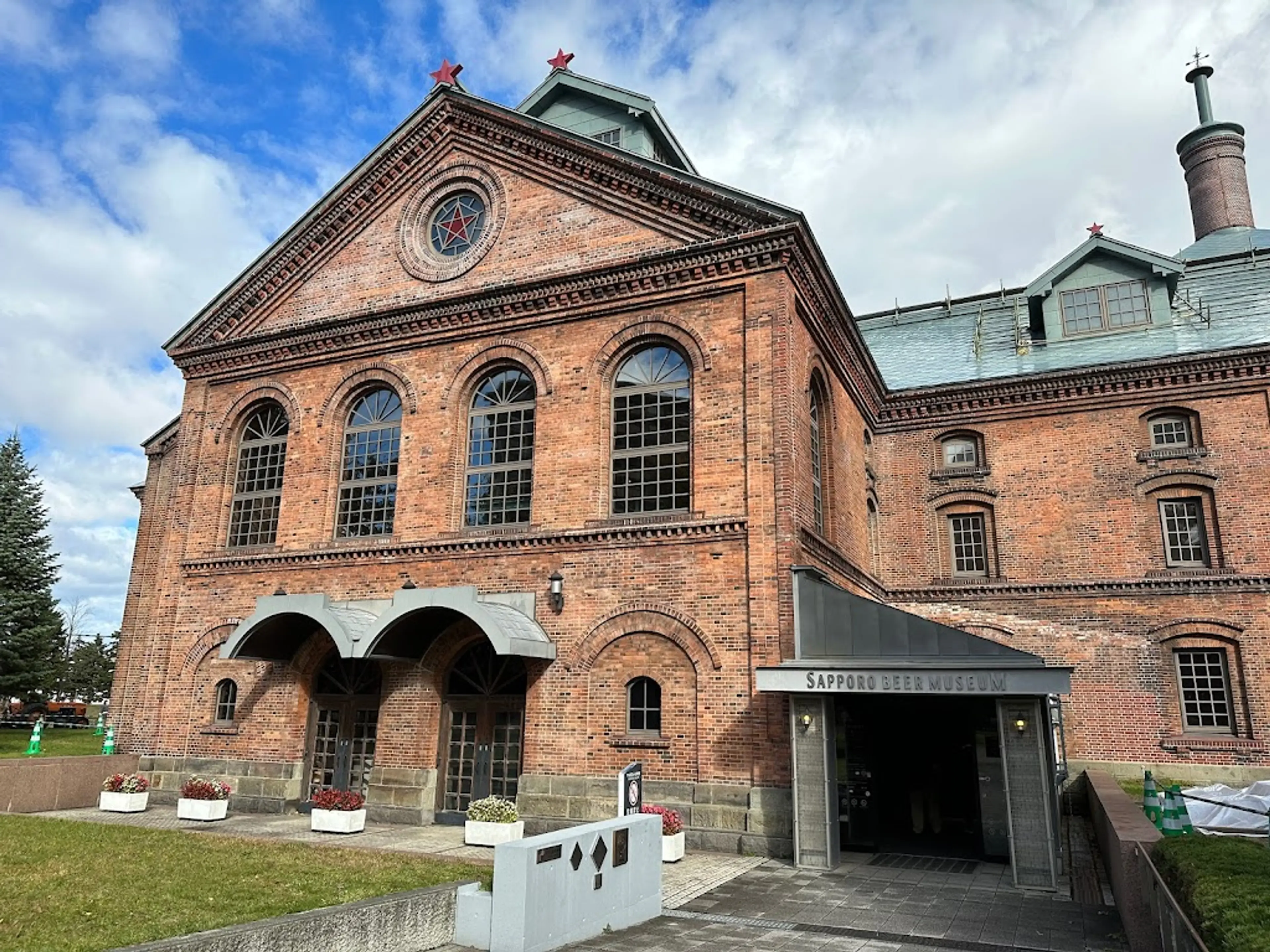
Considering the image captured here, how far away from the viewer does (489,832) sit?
1339 centimetres

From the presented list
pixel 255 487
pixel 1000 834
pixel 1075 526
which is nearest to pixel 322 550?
pixel 255 487

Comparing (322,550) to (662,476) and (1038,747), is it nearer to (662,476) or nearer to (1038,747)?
(662,476)

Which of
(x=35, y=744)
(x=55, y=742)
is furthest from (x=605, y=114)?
(x=55, y=742)

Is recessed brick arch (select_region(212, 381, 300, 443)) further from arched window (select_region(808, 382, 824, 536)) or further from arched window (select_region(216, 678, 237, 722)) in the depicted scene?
arched window (select_region(808, 382, 824, 536))

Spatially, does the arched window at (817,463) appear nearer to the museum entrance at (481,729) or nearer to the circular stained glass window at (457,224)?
the museum entrance at (481,729)

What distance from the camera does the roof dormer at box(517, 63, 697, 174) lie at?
20922 millimetres

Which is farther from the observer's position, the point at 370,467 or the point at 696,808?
the point at 370,467

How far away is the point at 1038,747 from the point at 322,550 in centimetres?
1292

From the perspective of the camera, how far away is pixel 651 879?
9.77 meters

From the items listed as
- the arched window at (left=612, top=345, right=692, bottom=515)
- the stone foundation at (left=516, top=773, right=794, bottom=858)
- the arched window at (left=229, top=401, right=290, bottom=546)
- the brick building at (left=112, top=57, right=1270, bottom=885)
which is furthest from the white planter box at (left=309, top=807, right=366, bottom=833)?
the arched window at (left=229, top=401, right=290, bottom=546)

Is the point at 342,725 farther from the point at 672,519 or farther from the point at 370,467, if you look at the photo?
the point at 672,519

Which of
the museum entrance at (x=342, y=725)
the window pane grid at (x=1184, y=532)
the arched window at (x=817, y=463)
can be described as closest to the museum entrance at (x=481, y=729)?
the museum entrance at (x=342, y=725)

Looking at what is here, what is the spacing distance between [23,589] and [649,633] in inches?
1034

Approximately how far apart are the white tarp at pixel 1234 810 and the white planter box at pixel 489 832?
9767 millimetres
